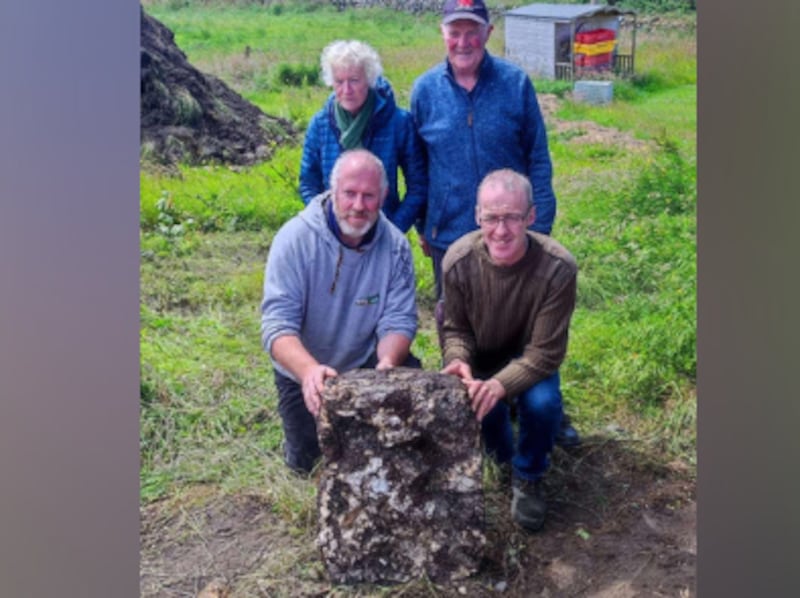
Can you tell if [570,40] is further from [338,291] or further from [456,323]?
[338,291]

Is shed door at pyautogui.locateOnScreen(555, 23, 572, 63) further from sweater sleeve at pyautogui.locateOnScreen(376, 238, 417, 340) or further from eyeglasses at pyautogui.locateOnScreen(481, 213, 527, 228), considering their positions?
sweater sleeve at pyautogui.locateOnScreen(376, 238, 417, 340)

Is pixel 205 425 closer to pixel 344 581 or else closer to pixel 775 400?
pixel 344 581

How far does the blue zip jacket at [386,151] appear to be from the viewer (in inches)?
142

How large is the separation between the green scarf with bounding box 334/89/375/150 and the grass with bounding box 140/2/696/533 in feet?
0.37

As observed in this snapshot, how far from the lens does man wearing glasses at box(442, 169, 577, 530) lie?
3.49m

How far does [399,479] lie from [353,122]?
45.4 inches

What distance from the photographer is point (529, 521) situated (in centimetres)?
355

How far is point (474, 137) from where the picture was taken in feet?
11.7

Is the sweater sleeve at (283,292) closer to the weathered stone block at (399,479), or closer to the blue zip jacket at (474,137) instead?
the weathered stone block at (399,479)

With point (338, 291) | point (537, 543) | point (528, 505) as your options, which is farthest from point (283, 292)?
point (537, 543)

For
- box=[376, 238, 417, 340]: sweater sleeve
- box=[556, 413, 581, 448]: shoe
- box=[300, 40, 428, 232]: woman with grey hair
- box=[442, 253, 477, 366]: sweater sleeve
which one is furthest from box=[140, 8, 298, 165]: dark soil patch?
box=[556, 413, 581, 448]: shoe

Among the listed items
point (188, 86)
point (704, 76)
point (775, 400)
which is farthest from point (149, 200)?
point (775, 400)

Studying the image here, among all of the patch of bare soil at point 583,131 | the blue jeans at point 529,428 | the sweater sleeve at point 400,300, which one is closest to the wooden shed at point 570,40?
the patch of bare soil at point 583,131

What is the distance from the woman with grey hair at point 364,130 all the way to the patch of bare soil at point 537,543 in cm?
98
